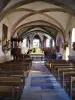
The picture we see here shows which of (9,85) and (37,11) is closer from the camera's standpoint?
(9,85)

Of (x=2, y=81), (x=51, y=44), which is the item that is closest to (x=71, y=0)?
(x=2, y=81)

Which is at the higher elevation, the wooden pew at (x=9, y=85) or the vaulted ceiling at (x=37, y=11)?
the vaulted ceiling at (x=37, y=11)

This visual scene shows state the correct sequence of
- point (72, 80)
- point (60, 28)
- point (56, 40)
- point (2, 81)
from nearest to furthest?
1. point (2, 81)
2. point (72, 80)
3. point (60, 28)
4. point (56, 40)

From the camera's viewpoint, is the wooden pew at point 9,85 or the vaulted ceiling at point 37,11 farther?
the vaulted ceiling at point 37,11

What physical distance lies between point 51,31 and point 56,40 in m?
1.40

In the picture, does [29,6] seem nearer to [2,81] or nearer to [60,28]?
[60,28]

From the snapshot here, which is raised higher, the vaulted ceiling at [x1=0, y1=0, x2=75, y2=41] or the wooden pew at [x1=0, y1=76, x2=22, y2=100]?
the vaulted ceiling at [x1=0, y1=0, x2=75, y2=41]

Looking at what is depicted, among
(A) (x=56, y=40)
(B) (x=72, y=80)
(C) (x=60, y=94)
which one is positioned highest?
(A) (x=56, y=40)

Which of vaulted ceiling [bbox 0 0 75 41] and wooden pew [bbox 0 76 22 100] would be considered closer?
wooden pew [bbox 0 76 22 100]

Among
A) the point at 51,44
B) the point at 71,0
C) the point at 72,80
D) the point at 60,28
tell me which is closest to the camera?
the point at 72,80

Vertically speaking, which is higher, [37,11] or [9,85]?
[37,11]

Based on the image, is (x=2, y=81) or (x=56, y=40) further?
(x=56, y=40)

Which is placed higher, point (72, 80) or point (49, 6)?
point (49, 6)

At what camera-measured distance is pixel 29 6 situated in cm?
1447
